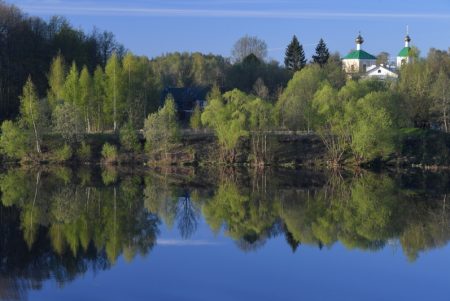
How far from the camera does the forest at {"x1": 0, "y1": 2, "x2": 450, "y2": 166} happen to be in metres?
48.2

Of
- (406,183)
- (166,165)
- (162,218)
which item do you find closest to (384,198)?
(406,183)

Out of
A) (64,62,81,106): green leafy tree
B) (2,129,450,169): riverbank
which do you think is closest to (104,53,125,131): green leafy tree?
(64,62,81,106): green leafy tree

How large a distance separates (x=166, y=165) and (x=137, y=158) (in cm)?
224

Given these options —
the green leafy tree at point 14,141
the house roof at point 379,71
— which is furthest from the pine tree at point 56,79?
the house roof at point 379,71

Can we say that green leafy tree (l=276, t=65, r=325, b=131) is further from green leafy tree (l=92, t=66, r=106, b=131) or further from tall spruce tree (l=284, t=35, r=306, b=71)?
tall spruce tree (l=284, t=35, r=306, b=71)

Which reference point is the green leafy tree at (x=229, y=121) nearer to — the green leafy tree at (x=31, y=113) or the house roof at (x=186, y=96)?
the green leafy tree at (x=31, y=113)

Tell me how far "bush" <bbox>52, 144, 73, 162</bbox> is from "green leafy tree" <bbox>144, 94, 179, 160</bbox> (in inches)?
199

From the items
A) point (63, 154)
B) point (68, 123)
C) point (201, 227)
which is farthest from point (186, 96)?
point (201, 227)

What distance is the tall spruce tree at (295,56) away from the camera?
76.9 meters

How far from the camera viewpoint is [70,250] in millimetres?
21156

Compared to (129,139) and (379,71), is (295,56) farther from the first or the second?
(129,139)

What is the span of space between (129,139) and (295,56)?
3191cm

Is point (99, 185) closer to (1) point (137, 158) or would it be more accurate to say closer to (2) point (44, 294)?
(1) point (137, 158)

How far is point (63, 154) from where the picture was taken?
160 ft
